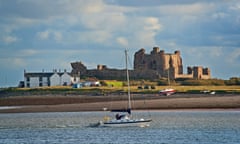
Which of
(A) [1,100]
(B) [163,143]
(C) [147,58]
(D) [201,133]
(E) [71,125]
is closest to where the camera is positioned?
(B) [163,143]

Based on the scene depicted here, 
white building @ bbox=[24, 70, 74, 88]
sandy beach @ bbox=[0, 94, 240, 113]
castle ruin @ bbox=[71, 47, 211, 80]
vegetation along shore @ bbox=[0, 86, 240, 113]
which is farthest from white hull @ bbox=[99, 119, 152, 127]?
castle ruin @ bbox=[71, 47, 211, 80]

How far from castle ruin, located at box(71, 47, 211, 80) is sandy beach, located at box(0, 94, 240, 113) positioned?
112ft

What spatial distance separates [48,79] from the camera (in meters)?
102

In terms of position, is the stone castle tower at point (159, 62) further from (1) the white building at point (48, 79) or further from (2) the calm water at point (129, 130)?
(2) the calm water at point (129, 130)

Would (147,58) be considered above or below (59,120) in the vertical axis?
above

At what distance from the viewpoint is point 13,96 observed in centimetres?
8212

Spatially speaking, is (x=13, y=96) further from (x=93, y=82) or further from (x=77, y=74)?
(x=77, y=74)

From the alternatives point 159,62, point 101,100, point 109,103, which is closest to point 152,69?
point 159,62

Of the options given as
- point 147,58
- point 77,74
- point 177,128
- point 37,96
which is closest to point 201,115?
point 177,128

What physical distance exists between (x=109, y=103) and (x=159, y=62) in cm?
4915

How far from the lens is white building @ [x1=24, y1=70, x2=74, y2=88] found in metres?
102

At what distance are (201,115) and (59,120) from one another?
462 inches

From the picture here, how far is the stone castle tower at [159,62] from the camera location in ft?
372

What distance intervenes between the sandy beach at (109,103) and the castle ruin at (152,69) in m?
34.2
